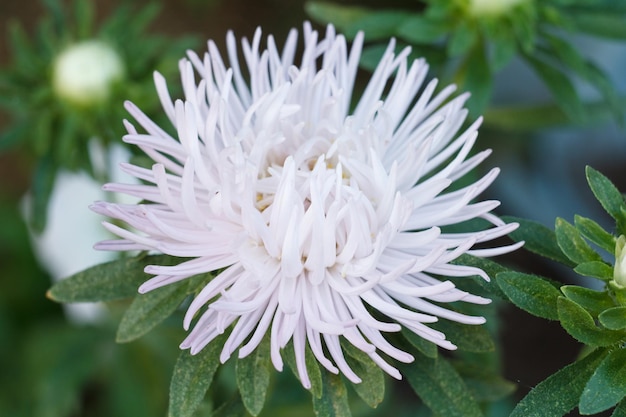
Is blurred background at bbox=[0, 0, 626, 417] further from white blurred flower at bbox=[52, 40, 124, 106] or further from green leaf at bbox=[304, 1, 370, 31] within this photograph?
green leaf at bbox=[304, 1, 370, 31]

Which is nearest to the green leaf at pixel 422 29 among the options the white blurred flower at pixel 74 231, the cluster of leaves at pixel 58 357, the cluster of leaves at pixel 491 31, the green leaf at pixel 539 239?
the cluster of leaves at pixel 491 31

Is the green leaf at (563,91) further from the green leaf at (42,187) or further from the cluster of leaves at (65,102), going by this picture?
the green leaf at (42,187)

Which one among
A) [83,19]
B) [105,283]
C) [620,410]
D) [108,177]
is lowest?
[620,410]

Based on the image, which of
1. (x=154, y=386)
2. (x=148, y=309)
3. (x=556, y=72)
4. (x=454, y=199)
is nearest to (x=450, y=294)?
(x=454, y=199)

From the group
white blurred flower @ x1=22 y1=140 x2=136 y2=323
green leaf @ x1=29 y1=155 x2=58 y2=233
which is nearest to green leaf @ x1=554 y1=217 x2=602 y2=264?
green leaf @ x1=29 y1=155 x2=58 y2=233

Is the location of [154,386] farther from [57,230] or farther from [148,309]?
[148,309]

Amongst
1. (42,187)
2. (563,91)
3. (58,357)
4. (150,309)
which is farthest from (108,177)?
(563,91)

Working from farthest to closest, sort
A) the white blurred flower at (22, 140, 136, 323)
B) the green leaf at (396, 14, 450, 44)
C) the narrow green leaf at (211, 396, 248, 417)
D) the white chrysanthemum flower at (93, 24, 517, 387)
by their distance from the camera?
1. the white blurred flower at (22, 140, 136, 323)
2. the green leaf at (396, 14, 450, 44)
3. the narrow green leaf at (211, 396, 248, 417)
4. the white chrysanthemum flower at (93, 24, 517, 387)

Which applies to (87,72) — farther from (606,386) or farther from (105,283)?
(606,386)
